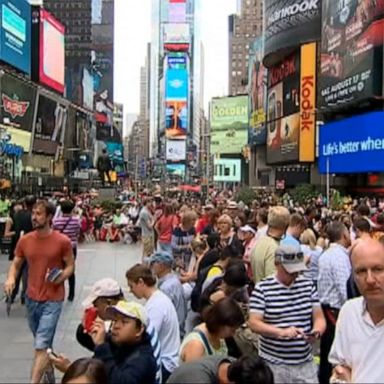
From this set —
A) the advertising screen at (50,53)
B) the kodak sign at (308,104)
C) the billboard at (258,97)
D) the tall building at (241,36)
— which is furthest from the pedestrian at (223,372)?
the tall building at (241,36)

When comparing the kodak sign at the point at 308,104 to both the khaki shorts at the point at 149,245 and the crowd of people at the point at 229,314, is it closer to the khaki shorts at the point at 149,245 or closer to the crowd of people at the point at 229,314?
the khaki shorts at the point at 149,245

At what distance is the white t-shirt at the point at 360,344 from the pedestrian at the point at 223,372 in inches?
13.5

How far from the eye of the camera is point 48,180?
8162cm

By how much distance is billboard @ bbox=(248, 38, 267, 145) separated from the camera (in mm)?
84062

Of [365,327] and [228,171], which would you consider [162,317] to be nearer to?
[365,327]

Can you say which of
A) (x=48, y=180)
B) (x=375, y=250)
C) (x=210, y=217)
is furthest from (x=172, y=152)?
(x=375, y=250)

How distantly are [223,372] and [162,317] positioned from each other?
1.90 metres

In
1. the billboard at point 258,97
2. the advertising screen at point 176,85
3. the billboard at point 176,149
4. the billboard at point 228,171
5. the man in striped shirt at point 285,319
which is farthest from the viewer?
the advertising screen at point 176,85

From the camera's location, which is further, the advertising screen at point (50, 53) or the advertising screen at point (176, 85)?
the advertising screen at point (176, 85)

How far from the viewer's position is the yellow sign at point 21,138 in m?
67.1

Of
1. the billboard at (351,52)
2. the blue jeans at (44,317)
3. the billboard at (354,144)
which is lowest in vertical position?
the blue jeans at (44,317)

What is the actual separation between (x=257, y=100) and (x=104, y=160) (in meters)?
18.6

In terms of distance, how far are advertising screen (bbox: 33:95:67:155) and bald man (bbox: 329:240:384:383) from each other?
73.9 meters

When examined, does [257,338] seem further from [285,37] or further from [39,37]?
[39,37]
